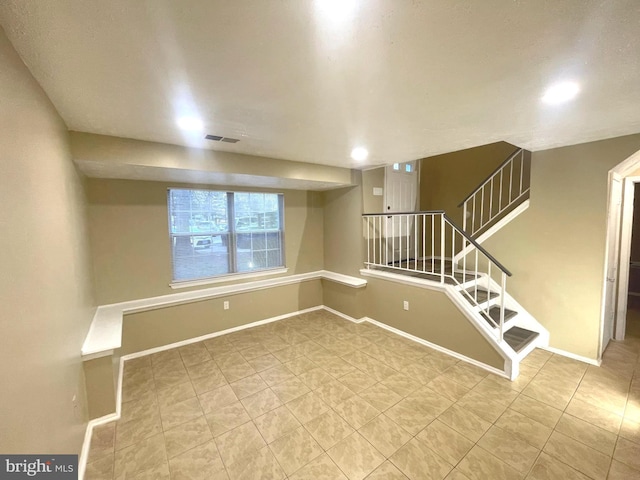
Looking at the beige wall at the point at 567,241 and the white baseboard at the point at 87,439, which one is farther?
the beige wall at the point at 567,241

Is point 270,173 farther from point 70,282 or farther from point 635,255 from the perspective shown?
point 635,255

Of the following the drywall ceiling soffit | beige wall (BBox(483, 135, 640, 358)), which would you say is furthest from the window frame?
beige wall (BBox(483, 135, 640, 358))

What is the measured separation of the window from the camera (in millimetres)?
3658

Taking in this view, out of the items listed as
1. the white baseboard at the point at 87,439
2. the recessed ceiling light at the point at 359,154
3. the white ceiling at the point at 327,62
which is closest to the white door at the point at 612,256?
the white ceiling at the point at 327,62

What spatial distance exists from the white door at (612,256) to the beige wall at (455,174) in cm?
162

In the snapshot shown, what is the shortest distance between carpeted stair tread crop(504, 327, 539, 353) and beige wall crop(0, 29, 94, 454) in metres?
3.87

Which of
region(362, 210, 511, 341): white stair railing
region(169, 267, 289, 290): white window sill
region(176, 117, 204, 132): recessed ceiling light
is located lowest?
region(169, 267, 289, 290): white window sill

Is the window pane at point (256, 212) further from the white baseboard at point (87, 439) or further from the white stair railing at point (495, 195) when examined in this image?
the white stair railing at point (495, 195)

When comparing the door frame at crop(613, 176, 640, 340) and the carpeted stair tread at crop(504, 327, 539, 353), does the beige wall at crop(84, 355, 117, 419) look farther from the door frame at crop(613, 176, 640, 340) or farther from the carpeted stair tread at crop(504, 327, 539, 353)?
the door frame at crop(613, 176, 640, 340)

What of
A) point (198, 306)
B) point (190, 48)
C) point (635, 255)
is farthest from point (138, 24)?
point (635, 255)

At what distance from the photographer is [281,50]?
124cm

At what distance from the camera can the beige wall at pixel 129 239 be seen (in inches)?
122

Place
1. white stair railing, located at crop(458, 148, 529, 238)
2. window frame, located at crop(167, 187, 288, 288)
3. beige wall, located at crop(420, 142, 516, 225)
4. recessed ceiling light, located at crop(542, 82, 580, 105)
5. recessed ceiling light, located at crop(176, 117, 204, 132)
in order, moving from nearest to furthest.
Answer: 1. recessed ceiling light, located at crop(542, 82, 580, 105)
2. recessed ceiling light, located at crop(176, 117, 204, 132)
3. window frame, located at crop(167, 187, 288, 288)
4. white stair railing, located at crop(458, 148, 529, 238)
5. beige wall, located at crop(420, 142, 516, 225)

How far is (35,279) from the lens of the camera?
1294 mm
